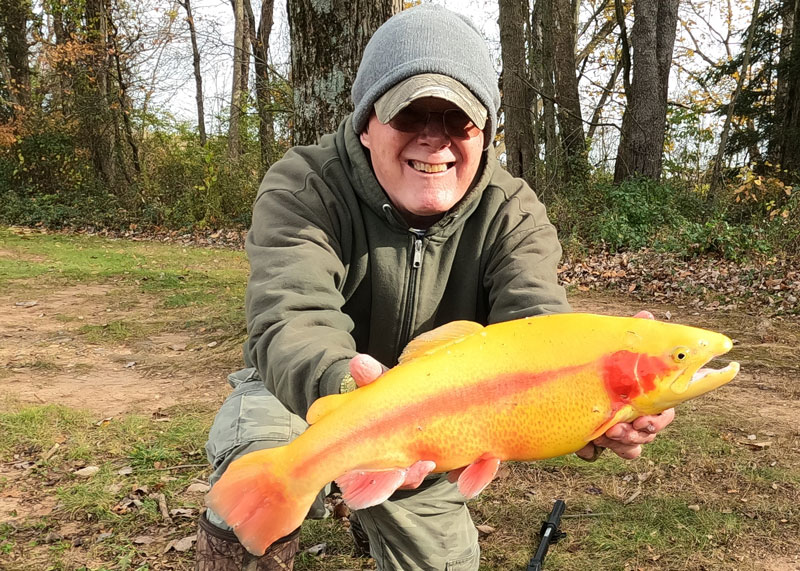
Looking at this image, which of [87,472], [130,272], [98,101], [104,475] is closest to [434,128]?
[104,475]

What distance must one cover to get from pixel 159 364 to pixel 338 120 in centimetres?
275

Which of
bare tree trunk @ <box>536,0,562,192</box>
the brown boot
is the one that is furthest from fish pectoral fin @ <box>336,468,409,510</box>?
bare tree trunk @ <box>536,0,562,192</box>

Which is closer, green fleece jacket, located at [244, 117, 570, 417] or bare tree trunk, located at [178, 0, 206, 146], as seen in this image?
green fleece jacket, located at [244, 117, 570, 417]

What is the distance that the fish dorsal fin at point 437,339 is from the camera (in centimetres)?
168

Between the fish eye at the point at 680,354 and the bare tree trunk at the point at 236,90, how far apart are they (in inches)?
633

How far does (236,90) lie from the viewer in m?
19.8

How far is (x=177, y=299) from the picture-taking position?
8.10 metres

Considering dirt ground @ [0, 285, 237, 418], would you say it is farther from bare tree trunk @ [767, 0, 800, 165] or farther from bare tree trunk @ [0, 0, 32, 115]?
bare tree trunk @ [0, 0, 32, 115]

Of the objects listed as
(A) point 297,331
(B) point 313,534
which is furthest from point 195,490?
(A) point 297,331

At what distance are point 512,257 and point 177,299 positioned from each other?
6288mm

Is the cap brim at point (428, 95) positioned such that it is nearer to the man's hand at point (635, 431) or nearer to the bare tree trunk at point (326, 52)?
the man's hand at point (635, 431)

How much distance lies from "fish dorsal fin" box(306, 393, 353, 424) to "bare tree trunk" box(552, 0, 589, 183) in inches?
481

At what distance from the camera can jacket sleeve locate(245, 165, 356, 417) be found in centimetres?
193

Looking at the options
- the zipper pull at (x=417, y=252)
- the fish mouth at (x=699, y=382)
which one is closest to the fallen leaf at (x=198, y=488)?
the zipper pull at (x=417, y=252)
